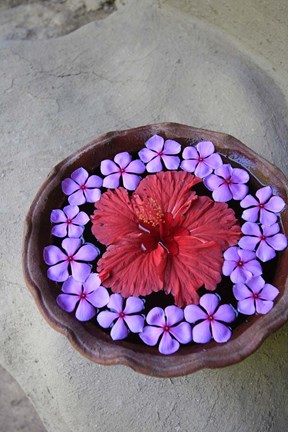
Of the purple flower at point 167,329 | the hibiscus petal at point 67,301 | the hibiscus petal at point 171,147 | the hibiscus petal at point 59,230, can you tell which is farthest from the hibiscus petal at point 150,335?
the hibiscus petal at point 171,147

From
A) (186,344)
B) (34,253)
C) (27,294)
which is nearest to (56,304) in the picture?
(34,253)

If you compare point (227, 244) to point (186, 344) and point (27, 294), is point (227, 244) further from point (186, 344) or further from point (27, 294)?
point (27, 294)

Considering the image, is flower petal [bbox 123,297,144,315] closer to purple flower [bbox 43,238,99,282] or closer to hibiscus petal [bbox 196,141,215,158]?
purple flower [bbox 43,238,99,282]

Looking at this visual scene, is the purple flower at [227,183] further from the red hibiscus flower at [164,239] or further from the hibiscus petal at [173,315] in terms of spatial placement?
the hibiscus petal at [173,315]

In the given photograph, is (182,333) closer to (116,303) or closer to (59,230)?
(116,303)

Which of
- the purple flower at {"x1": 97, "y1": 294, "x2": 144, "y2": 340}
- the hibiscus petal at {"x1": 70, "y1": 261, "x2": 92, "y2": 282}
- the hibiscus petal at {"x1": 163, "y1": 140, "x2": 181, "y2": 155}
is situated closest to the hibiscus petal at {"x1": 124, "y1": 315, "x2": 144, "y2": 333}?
the purple flower at {"x1": 97, "y1": 294, "x2": 144, "y2": 340}

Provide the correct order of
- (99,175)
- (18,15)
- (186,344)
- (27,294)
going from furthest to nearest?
(18,15) → (27,294) → (99,175) → (186,344)

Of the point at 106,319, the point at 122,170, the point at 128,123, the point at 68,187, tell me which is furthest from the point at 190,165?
the point at 128,123
